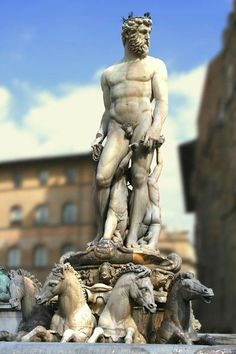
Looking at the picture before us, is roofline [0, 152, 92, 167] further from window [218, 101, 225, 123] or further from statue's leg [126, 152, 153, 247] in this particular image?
statue's leg [126, 152, 153, 247]

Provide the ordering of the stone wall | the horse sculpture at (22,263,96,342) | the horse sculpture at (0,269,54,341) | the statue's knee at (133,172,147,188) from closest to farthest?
the horse sculpture at (22,263,96,342) < the horse sculpture at (0,269,54,341) < the statue's knee at (133,172,147,188) < the stone wall

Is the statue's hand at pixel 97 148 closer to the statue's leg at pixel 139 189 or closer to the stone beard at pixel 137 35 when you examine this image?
the statue's leg at pixel 139 189

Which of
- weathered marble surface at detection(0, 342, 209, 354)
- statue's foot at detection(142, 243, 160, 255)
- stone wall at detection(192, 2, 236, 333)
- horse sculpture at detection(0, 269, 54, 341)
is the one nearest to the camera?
weathered marble surface at detection(0, 342, 209, 354)

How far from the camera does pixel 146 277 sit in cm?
898

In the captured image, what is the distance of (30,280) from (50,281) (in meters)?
1.05

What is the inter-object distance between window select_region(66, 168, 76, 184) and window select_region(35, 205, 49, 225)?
4.02 metres

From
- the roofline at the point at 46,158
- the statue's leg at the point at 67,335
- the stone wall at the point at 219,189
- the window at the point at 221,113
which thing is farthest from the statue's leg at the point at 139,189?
the roofline at the point at 46,158

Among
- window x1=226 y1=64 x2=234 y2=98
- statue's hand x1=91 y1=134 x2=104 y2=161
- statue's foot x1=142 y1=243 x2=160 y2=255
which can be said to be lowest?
statue's foot x1=142 y1=243 x2=160 y2=255

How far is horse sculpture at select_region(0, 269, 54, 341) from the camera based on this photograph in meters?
9.57

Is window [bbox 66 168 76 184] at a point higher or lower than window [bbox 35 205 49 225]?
higher

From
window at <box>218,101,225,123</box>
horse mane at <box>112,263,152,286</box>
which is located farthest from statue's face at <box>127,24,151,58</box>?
window at <box>218,101,225,123</box>

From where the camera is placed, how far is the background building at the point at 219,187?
53.1m

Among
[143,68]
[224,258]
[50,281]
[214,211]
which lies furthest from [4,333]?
[214,211]

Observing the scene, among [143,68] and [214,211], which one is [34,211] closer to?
[214,211]
